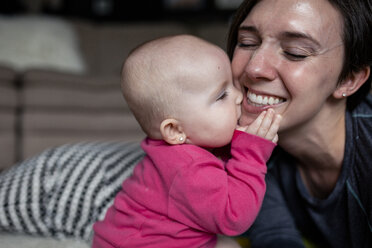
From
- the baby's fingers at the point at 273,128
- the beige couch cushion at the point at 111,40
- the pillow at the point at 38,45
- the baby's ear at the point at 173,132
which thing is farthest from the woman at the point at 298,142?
the beige couch cushion at the point at 111,40

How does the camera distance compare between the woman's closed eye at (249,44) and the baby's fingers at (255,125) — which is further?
the woman's closed eye at (249,44)

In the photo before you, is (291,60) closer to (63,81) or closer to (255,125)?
(255,125)

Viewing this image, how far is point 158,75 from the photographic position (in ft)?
3.56

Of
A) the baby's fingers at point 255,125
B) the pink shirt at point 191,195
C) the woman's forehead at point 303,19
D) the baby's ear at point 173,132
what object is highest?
the woman's forehead at point 303,19

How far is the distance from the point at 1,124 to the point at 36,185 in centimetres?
144

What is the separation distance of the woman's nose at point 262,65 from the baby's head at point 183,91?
0.27 ft

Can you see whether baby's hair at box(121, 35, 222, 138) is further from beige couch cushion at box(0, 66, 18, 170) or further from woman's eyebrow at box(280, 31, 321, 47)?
beige couch cushion at box(0, 66, 18, 170)

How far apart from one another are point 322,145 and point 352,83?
0.76 feet

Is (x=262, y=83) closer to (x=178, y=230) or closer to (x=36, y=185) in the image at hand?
(x=178, y=230)

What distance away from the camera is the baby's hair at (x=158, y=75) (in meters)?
1.08

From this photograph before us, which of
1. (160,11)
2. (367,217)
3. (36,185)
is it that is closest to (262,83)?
(367,217)

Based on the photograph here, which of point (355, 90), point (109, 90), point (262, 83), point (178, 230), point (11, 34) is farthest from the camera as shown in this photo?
point (11, 34)

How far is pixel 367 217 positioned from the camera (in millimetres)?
1367

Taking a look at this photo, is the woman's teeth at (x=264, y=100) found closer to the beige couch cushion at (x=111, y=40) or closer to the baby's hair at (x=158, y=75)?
the baby's hair at (x=158, y=75)
